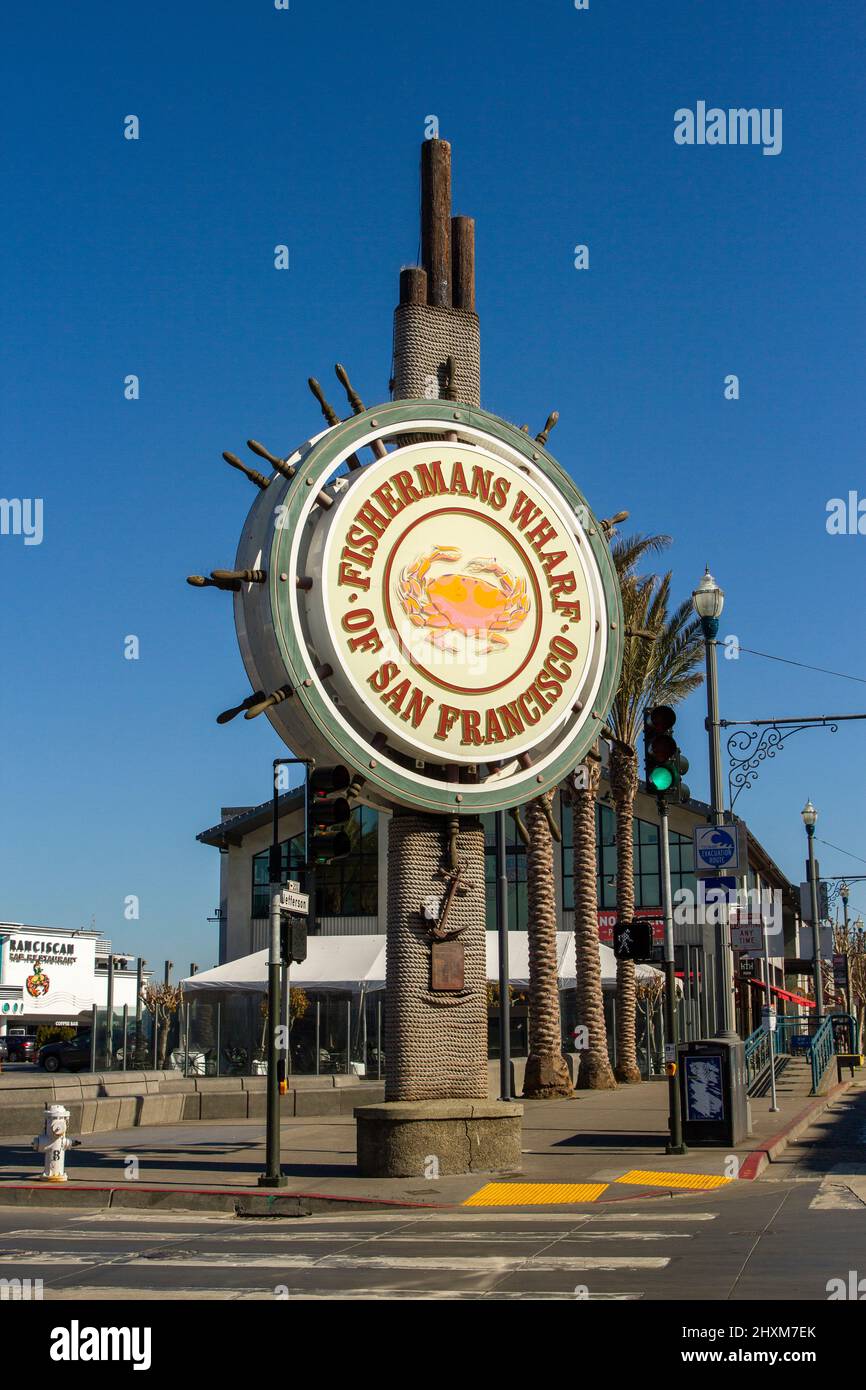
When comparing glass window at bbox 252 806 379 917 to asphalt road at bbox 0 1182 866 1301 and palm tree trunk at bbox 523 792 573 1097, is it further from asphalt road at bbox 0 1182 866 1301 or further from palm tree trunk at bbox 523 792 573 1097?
asphalt road at bbox 0 1182 866 1301

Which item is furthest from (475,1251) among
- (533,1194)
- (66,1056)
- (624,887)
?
(66,1056)

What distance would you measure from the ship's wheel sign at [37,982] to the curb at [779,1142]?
213 feet

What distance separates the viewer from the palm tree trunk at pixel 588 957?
1348 inches

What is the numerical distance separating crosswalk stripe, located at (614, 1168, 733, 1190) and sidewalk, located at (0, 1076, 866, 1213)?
11 millimetres

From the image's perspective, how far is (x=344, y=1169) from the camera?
59.6 ft

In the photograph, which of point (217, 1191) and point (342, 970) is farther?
point (342, 970)

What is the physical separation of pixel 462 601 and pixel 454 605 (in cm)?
12

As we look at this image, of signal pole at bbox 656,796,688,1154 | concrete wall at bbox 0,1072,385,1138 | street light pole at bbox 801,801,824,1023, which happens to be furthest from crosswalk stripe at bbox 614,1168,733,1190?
street light pole at bbox 801,801,824,1023

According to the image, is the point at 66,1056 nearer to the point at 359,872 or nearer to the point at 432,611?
the point at 359,872

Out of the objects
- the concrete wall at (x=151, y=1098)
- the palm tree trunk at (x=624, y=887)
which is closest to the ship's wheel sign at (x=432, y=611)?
the concrete wall at (x=151, y=1098)

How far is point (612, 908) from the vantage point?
5906 centimetres

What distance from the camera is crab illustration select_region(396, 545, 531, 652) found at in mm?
17703

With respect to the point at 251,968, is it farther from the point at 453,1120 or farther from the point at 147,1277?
the point at 147,1277
